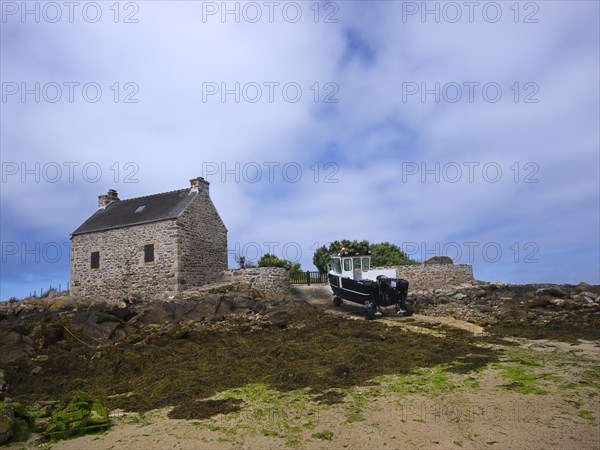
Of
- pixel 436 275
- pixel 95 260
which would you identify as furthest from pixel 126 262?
pixel 436 275

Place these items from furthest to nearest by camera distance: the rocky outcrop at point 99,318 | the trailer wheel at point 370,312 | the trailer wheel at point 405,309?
the trailer wheel at point 405,309 → the trailer wheel at point 370,312 → the rocky outcrop at point 99,318

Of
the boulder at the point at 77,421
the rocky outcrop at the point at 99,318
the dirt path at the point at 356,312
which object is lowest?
the dirt path at the point at 356,312

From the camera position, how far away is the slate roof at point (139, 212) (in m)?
26.5

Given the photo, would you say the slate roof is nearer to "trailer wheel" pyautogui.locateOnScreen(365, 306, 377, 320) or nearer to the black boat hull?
the black boat hull

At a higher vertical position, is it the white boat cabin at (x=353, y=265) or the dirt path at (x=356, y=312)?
the white boat cabin at (x=353, y=265)

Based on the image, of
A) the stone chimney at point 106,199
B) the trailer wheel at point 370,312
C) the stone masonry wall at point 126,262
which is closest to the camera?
the trailer wheel at point 370,312

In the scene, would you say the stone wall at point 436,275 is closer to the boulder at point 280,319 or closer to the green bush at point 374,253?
the green bush at point 374,253

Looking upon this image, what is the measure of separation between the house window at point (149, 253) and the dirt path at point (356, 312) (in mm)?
9814

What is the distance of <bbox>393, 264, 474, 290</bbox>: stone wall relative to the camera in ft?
97.2

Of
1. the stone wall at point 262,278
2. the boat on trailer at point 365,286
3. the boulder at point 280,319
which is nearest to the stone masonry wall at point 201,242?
the stone wall at point 262,278

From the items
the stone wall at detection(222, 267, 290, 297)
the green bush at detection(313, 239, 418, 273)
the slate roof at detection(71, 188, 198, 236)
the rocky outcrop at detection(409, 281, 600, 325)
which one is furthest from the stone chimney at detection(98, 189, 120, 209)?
the rocky outcrop at detection(409, 281, 600, 325)

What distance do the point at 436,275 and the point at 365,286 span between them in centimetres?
1245

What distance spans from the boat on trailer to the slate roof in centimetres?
1089

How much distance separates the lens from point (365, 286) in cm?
1939
